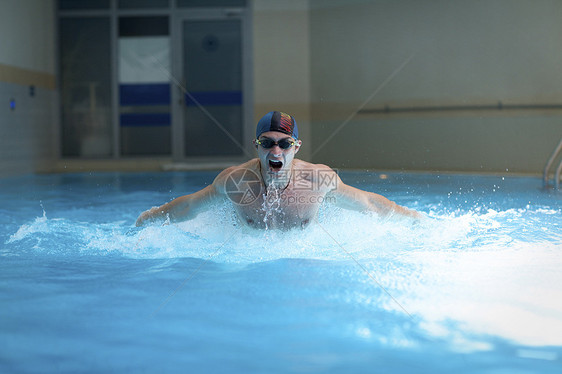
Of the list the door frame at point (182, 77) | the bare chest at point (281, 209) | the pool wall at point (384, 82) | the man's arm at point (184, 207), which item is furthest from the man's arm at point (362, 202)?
the door frame at point (182, 77)

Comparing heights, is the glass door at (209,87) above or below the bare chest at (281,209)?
above

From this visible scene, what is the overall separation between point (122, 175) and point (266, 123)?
7131 millimetres

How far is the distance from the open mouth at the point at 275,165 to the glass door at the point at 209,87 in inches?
319

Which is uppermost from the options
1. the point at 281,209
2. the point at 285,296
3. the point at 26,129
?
the point at 26,129

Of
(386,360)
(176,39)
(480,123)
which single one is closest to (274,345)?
(386,360)

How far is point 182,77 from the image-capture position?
435 inches

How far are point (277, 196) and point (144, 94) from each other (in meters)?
8.40

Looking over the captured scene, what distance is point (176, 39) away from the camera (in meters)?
11.0

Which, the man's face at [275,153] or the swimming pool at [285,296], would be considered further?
the man's face at [275,153]

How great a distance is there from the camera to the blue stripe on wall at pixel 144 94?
11.1m

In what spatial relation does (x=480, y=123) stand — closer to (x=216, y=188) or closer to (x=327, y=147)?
(x=327, y=147)

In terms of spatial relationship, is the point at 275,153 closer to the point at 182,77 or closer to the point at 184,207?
the point at 184,207

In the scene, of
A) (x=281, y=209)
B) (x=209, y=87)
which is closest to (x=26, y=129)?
(x=209, y=87)

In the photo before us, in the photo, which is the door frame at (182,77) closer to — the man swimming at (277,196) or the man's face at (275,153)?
the man swimming at (277,196)
